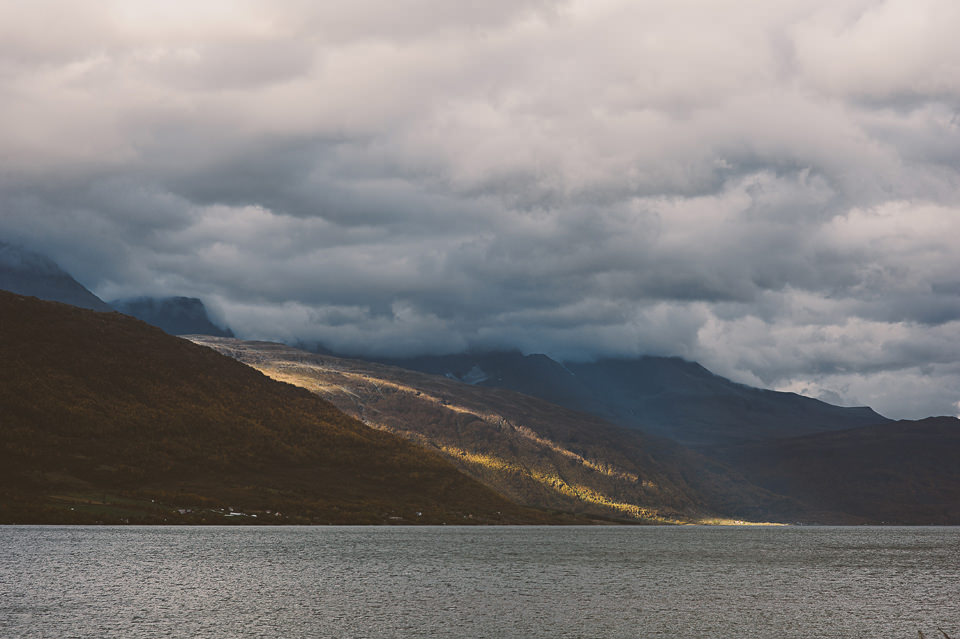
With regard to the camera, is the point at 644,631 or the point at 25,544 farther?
the point at 25,544

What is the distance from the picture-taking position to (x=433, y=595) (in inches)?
3770

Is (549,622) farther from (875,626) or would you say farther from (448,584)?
(448,584)

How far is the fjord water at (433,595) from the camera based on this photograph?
233ft

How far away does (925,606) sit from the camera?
302 ft

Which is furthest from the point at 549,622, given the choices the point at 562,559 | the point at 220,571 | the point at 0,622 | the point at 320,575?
the point at 562,559

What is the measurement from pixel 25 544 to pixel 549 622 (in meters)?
108

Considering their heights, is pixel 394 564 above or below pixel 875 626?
below

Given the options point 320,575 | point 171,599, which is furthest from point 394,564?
point 171,599

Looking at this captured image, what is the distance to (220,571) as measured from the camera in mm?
117375

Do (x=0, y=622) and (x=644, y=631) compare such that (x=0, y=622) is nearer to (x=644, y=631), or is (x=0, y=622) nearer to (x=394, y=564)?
(x=644, y=631)

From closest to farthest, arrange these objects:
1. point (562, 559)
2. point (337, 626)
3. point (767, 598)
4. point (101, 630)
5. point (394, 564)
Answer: point (101, 630) → point (337, 626) → point (767, 598) → point (394, 564) → point (562, 559)

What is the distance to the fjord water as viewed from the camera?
233 ft

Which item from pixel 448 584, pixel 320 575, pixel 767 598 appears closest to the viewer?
pixel 767 598

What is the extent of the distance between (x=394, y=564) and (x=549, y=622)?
223 feet
